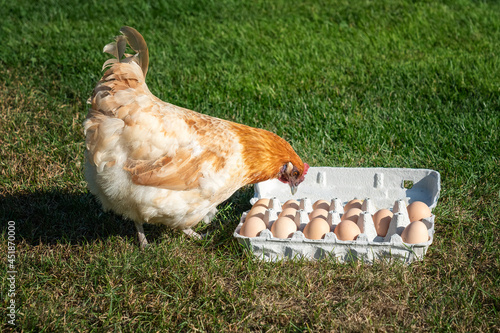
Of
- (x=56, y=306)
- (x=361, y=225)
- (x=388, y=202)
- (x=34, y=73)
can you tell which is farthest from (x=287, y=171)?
(x=34, y=73)

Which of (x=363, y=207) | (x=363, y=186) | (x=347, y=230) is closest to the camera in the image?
(x=347, y=230)

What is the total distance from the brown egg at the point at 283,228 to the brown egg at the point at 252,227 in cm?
8

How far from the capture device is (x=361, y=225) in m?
3.58

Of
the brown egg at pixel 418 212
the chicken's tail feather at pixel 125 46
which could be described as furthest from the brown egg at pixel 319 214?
the chicken's tail feather at pixel 125 46

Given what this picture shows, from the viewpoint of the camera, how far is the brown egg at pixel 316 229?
349cm

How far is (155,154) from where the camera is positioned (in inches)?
131

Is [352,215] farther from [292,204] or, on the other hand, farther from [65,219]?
[65,219]


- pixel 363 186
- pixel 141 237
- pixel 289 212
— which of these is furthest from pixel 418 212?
pixel 141 237

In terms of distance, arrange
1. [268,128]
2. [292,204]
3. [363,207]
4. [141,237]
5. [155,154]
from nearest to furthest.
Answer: [155,154] < [141,237] < [363,207] < [292,204] < [268,128]

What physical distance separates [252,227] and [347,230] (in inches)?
24.9

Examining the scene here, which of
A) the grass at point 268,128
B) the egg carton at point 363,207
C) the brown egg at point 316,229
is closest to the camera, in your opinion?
the grass at point 268,128

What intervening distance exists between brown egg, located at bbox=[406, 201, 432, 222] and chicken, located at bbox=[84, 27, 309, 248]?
1.04 meters

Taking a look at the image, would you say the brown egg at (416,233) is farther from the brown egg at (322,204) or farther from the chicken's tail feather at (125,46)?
the chicken's tail feather at (125,46)

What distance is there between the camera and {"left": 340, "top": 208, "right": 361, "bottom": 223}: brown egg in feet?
12.2
